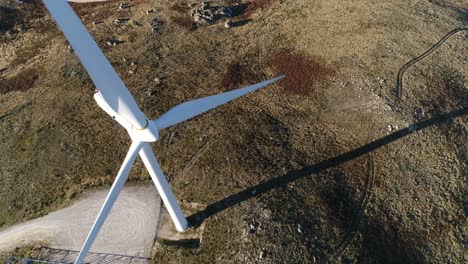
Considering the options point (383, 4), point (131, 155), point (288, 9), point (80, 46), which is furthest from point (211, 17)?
point (80, 46)

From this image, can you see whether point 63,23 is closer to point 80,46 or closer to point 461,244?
point 80,46

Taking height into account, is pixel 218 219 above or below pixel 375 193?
above

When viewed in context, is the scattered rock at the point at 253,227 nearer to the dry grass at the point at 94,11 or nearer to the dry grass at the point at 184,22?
the dry grass at the point at 184,22

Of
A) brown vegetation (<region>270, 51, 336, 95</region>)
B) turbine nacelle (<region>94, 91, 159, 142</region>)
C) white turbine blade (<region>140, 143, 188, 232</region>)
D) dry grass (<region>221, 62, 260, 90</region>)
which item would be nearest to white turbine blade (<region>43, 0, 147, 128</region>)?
turbine nacelle (<region>94, 91, 159, 142</region>)

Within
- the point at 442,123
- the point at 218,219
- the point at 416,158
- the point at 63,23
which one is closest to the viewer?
the point at 63,23

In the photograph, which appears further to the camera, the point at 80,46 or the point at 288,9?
the point at 288,9

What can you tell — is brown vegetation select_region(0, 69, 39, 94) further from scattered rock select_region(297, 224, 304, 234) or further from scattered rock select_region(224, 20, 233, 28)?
scattered rock select_region(297, 224, 304, 234)

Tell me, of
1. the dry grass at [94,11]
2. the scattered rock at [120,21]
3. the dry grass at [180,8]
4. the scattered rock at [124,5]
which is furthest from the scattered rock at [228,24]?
the dry grass at [94,11]
